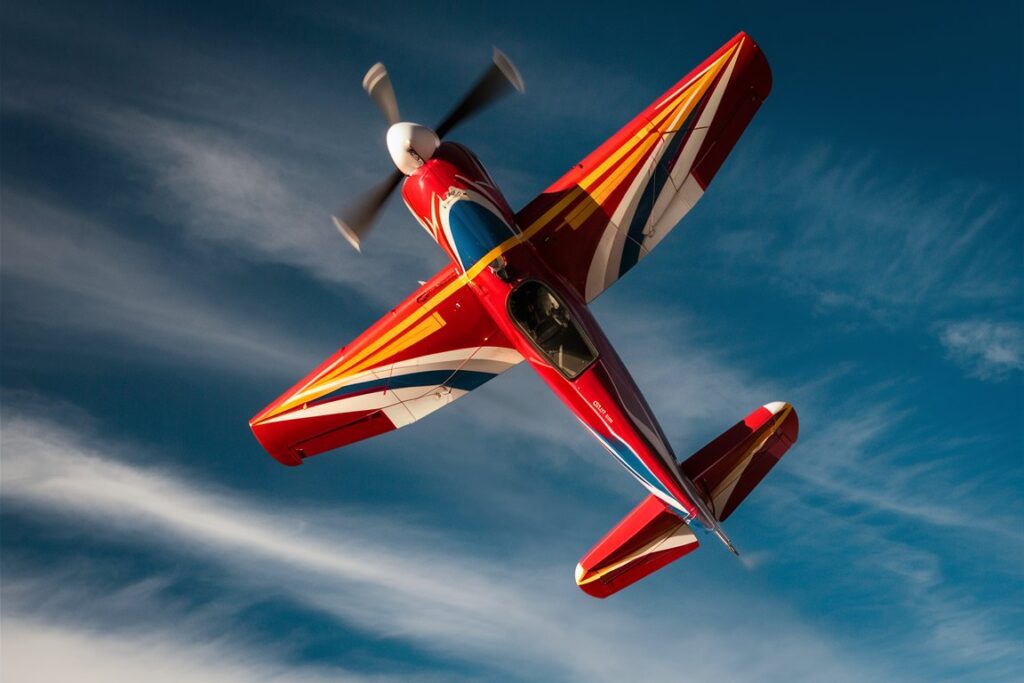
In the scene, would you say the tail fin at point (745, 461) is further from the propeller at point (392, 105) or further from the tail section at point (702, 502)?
the propeller at point (392, 105)

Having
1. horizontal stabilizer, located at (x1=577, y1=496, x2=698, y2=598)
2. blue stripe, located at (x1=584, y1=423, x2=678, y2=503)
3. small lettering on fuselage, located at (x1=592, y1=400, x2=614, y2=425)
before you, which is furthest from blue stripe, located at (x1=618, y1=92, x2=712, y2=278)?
horizontal stabilizer, located at (x1=577, y1=496, x2=698, y2=598)

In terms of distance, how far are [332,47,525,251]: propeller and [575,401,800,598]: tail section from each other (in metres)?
8.23

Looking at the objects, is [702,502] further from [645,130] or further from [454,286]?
[645,130]

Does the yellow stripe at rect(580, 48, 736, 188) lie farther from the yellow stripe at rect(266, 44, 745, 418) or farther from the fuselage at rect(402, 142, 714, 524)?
the fuselage at rect(402, 142, 714, 524)

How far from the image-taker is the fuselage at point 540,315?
52.5ft

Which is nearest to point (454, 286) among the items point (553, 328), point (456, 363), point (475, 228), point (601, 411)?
point (475, 228)

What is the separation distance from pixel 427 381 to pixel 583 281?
4167 millimetres

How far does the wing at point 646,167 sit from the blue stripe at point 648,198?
0.07 feet

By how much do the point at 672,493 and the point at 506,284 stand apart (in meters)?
5.40

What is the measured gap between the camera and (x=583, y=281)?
57.2 ft

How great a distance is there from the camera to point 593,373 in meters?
16.2

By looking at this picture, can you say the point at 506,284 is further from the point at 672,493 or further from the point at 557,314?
the point at 672,493

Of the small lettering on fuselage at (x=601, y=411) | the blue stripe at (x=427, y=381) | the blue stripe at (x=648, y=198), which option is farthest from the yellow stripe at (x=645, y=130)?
the blue stripe at (x=427, y=381)

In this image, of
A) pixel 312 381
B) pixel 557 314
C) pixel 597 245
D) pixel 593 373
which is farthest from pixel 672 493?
pixel 312 381
